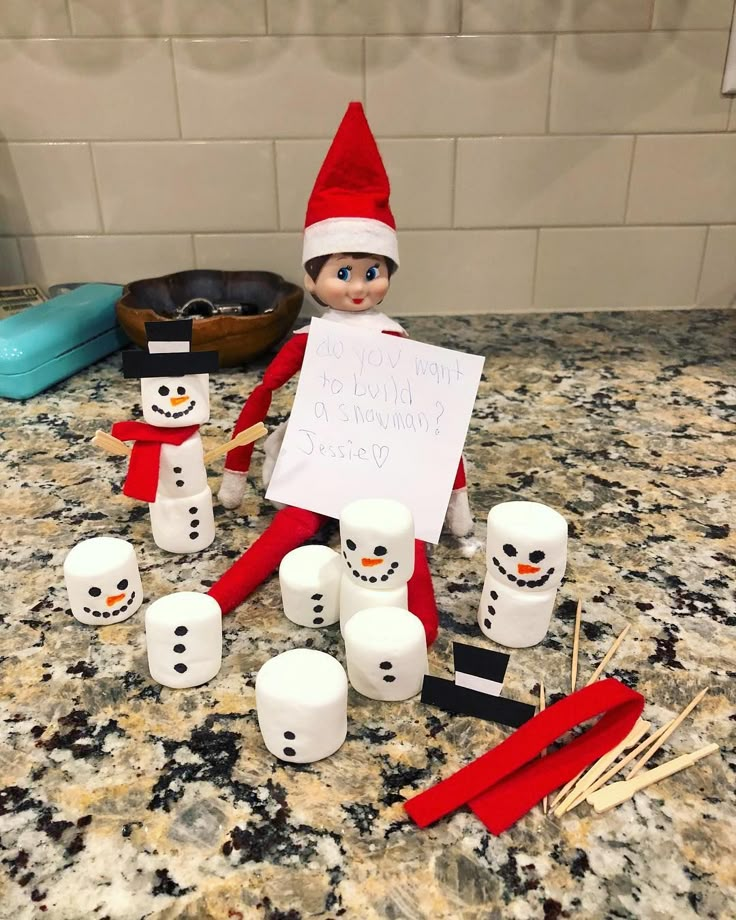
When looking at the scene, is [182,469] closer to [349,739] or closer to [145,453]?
[145,453]

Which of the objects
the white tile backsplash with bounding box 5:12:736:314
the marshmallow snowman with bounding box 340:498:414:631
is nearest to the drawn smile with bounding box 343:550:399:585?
the marshmallow snowman with bounding box 340:498:414:631

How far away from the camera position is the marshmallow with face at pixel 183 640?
515 mm

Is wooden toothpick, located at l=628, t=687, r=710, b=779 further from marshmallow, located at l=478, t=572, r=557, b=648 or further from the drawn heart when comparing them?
the drawn heart

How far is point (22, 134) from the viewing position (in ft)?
3.80

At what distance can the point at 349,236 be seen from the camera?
69 cm

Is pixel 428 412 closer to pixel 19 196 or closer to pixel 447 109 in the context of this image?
pixel 447 109

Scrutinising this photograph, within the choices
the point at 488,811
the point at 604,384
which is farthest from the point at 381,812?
the point at 604,384

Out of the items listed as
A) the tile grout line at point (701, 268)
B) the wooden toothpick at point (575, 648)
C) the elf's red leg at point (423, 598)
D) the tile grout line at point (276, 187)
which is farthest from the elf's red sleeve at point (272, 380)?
the tile grout line at point (701, 268)

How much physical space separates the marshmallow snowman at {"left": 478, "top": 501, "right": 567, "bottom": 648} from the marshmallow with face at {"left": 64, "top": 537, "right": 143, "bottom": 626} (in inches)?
11.1

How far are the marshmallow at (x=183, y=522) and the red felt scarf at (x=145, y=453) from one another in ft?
0.09

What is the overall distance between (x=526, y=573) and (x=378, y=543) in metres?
0.11

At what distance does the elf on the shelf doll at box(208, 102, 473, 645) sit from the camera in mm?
675

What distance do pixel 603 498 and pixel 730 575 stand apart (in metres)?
0.16

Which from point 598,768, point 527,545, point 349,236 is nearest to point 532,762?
point 598,768
